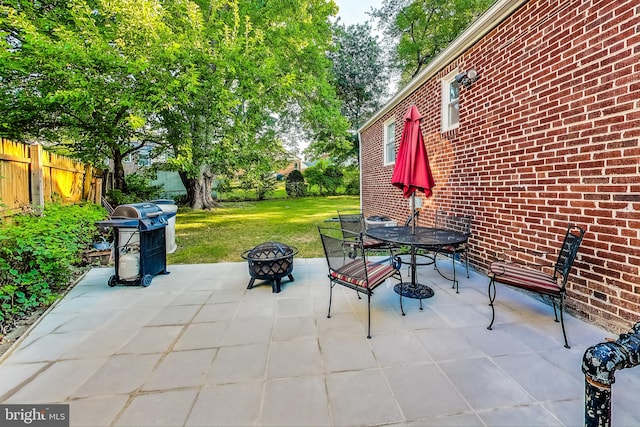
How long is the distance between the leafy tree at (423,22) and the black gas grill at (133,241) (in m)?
16.3

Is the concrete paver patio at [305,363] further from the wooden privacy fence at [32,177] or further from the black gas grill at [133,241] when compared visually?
the wooden privacy fence at [32,177]

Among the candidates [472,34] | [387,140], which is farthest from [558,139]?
[387,140]

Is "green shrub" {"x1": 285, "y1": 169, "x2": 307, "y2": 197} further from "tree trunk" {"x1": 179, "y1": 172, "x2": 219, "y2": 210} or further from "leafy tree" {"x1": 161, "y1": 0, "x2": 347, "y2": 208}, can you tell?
"tree trunk" {"x1": 179, "y1": 172, "x2": 219, "y2": 210}

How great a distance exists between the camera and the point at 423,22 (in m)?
15.3

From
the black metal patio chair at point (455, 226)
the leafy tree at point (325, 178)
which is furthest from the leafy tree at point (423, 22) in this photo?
the black metal patio chair at point (455, 226)

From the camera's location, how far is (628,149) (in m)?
2.37

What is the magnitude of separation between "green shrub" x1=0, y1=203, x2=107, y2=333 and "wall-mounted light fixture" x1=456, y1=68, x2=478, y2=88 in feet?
19.4

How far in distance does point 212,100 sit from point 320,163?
15.6m

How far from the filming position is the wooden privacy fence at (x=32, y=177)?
12.4 feet

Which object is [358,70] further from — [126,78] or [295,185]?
[126,78]

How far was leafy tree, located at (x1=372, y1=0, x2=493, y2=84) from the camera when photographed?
14.5m

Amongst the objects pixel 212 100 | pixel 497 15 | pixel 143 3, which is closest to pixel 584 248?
pixel 497 15

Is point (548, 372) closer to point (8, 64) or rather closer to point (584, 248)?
point (584, 248)

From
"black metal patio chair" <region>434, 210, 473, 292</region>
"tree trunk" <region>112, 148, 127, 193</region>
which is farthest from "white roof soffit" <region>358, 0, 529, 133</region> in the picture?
"tree trunk" <region>112, 148, 127, 193</region>
